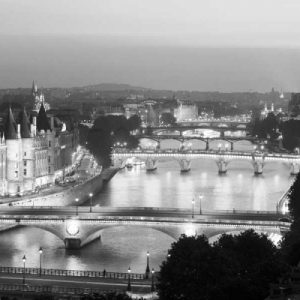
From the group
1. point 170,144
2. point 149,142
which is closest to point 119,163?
point 170,144

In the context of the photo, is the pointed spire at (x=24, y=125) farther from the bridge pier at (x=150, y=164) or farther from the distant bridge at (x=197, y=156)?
the bridge pier at (x=150, y=164)

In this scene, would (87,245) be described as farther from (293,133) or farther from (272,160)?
(293,133)

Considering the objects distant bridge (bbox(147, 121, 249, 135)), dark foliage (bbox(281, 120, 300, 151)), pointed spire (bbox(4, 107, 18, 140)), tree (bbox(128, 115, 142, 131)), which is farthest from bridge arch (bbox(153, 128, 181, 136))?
pointed spire (bbox(4, 107, 18, 140))

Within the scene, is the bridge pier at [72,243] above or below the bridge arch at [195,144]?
above

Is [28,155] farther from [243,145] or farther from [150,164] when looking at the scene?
[243,145]

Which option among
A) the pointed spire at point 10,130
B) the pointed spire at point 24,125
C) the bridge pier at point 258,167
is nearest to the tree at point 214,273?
the pointed spire at point 10,130

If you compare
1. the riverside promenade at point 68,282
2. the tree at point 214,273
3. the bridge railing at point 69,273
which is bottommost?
the bridge railing at point 69,273

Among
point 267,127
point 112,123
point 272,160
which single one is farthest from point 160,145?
point 272,160
